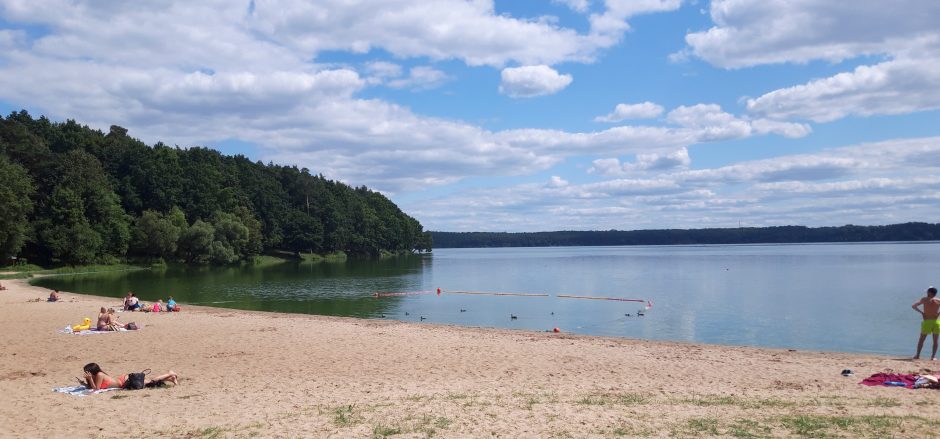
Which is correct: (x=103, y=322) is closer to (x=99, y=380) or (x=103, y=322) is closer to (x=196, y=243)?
(x=99, y=380)

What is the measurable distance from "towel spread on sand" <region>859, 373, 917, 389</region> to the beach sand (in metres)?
0.53

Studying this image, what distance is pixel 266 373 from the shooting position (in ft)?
53.1

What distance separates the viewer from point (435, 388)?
14328mm

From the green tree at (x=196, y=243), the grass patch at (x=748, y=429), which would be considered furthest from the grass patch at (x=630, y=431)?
the green tree at (x=196, y=243)

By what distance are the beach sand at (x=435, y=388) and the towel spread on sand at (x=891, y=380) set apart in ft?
1.73

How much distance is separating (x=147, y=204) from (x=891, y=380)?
101 metres

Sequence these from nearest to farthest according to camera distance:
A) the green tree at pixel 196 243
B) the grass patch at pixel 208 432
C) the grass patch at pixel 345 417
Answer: the grass patch at pixel 208 432
the grass patch at pixel 345 417
the green tree at pixel 196 243

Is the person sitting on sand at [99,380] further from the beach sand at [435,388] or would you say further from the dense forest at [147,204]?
the dense forest at [147,204]

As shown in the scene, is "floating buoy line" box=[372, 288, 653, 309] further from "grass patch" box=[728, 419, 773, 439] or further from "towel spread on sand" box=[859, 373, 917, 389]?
"grass patch" box=[728, 419, 773, 439]

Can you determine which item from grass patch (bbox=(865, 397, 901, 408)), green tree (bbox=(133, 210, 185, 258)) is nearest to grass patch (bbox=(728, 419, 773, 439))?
grass patch (bbox=(865, 397, 901, 408))

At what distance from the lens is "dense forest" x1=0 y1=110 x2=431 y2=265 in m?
71.8

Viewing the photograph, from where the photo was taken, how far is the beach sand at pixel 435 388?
10.3 metres

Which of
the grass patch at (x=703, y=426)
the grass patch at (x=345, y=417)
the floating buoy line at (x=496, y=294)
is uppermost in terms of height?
the grass patch at (x=703, y=426)

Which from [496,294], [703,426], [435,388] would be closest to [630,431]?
[703,426]
